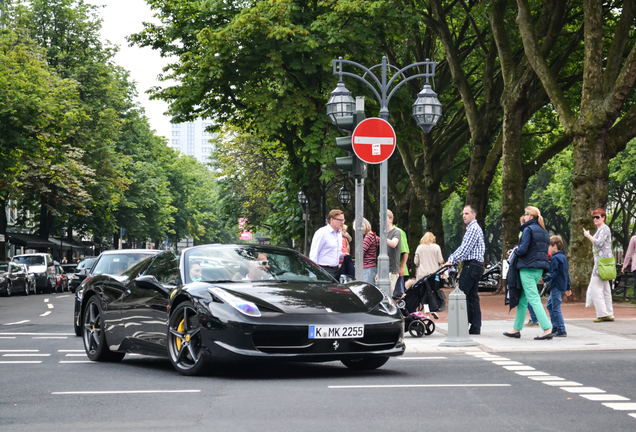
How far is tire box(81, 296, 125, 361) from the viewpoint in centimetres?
1026

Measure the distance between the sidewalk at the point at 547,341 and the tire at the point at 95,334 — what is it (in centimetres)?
362

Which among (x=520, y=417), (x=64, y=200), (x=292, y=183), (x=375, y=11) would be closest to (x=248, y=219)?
(x=64, y=200)

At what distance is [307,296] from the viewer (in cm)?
855

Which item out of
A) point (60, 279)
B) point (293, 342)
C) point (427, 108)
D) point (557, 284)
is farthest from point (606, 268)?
point (60, 279)

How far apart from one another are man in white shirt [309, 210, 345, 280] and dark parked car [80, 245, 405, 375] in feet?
14.1

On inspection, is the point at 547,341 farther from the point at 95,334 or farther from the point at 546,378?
the point at 95,334

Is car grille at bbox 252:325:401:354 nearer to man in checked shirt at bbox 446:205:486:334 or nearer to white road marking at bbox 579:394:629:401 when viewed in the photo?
white road marking at bbox 579:394:629:401

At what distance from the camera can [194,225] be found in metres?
85.9

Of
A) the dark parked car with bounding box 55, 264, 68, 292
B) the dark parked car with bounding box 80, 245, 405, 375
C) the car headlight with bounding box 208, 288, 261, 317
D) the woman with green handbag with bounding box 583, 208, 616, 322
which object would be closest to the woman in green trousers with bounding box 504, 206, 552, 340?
the woman with green handbag with bounding box 583, 208, 616, 322

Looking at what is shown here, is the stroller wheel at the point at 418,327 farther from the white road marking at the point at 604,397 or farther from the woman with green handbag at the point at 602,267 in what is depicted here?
the white road marking at the point at 604,397

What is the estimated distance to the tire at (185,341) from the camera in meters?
8.46

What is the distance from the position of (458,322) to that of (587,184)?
9939 millimetres

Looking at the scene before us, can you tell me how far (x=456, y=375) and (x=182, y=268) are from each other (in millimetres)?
2860

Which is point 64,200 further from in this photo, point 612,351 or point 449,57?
point 612,351
